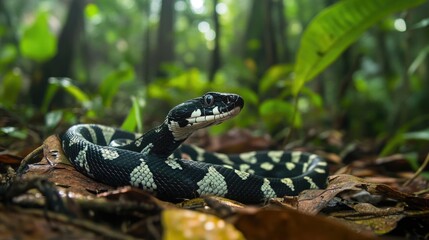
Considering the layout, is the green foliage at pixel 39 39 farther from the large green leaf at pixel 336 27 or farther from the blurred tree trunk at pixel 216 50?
the large green leaf at pixel 336 27

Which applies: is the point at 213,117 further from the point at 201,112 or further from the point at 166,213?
the point at 166,213

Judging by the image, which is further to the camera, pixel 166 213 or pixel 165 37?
→ pixel 165 37

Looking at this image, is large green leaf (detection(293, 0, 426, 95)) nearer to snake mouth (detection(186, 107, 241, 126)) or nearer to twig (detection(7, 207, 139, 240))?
snake mouth (detection(186, 107, 241, 126))

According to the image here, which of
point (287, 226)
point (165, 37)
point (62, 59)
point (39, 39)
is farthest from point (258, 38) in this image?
point (287, 226)

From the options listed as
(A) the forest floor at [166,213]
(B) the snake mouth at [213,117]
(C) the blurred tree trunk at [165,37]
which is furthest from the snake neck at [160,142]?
(C) the blurred tree trunk at [165,37]

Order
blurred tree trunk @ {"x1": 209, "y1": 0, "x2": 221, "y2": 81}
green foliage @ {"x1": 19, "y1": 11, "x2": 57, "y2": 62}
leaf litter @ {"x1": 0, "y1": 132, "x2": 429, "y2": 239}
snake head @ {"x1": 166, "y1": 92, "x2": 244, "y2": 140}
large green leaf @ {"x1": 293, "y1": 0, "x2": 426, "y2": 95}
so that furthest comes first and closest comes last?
blurred tree trunk @ {"x1": 209, "y1": 0, "x2": 221, "y2": 81} < green foliage @ {"x1": 19, "y1": 11, "x2": 57, "y2": 62} < large green leaf @ {"x1": 293, "y1": 0, "x2": 426, "y2": 95} < snake head @ {"x1": 166, "y1": 92, "x2": 244, "y2": 140} < leaf litter @ {"x1": 0, "y1": 132, "x2": 429, "y2": 239}

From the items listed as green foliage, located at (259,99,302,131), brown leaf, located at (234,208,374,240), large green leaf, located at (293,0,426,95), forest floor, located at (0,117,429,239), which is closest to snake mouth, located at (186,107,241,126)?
forest floor, located at (0,117,429,239)

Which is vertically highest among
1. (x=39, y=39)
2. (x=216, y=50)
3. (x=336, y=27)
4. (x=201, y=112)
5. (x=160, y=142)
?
Result: (x=39, y=39)
